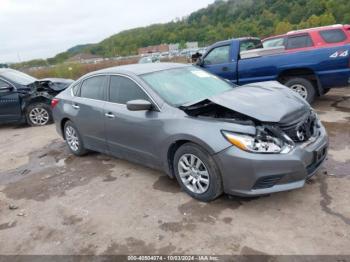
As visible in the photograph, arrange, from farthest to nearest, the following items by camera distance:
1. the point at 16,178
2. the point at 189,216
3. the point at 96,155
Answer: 1. the point at 96,155
2. the point at 16,178
3. the point at 189,216

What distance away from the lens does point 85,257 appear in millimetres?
3000

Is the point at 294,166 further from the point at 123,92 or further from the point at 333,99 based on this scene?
the point at 333,99

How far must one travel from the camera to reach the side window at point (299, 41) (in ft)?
24.5

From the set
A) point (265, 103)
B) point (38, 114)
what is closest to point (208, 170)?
point (265, 103)

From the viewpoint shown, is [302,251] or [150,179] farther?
[150,179]

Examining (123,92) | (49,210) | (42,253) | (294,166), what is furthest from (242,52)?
(42,253)

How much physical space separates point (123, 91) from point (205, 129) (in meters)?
1.67

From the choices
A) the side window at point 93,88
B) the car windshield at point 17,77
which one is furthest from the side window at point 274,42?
the car windshield at point 17,77

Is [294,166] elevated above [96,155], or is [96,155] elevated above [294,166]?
[294,166]

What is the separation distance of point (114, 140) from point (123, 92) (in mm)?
725

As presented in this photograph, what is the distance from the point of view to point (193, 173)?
3670mm

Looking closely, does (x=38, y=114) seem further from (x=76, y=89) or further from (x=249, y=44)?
(x=249, y=44)

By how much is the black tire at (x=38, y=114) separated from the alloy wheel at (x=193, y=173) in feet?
20.6

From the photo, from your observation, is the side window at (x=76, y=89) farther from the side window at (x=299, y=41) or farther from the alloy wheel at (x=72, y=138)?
the side window at (x=299, y=41)
